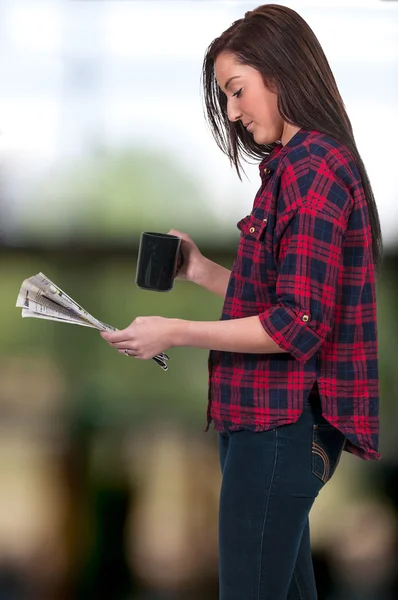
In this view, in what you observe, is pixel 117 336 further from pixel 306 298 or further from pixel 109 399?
pixel 109 399

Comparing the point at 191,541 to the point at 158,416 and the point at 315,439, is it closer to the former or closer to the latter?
the point at 158,416

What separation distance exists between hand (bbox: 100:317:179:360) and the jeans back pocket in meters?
0.27

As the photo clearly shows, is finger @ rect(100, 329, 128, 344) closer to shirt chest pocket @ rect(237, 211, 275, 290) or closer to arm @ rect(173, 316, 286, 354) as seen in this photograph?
arm @ rect(173, 316, 286, 354)

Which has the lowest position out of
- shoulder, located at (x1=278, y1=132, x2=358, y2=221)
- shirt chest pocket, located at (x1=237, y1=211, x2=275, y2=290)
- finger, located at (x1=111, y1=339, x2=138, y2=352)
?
finger, located at (x1=111, y1=339, x2=138, y2=352)

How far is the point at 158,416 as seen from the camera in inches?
86.6

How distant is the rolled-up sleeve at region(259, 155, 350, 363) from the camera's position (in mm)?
1235

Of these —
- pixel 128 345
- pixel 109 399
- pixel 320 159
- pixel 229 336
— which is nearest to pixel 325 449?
pixel 229 336

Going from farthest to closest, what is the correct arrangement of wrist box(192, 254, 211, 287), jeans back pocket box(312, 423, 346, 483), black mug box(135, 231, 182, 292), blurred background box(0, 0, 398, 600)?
1. blurred background box(0, 0, 398, 600)
2. wrist box(192, 254, 211, 287)
3. black mug box(135, 231, 182, 292)
4. jeans back pocket box(312, 423, 346, 483)

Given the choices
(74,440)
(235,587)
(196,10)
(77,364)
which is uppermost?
(196,10)

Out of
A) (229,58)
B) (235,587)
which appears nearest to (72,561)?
(235,587)

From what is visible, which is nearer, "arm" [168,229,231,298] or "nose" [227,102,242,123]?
"nose" [227,102,242,123]

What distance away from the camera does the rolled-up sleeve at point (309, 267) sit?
124 cm

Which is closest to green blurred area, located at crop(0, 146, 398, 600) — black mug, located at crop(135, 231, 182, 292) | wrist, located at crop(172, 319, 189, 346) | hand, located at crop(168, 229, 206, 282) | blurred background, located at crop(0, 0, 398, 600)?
blurred background, located at crop(0, 0, 398, 600)

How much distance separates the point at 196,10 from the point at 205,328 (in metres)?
1.12
